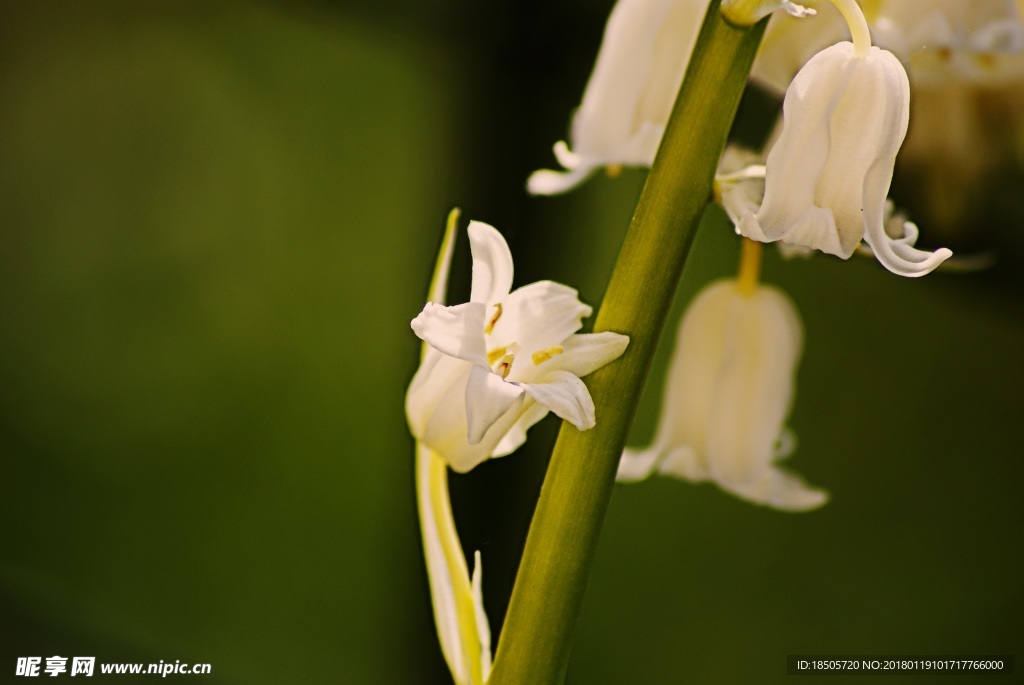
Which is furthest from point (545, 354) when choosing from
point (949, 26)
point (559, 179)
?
point (949, 26)

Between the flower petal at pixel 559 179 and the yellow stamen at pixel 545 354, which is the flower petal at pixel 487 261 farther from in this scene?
the flower petal at pixel 559 179

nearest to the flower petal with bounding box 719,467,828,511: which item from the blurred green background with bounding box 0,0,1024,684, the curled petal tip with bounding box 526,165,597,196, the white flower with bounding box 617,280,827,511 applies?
the white flower with bounding box 617,280,827,511

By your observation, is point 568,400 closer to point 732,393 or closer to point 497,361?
point 497,361

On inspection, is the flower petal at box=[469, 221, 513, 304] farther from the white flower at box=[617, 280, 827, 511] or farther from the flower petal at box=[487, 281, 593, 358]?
the white flower at box=[617, 280, 827, 511]

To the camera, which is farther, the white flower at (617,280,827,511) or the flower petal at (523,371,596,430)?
the white flower at (617,280,827,511)

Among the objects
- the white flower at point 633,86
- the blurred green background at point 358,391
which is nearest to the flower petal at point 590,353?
the white flower at point 633,86

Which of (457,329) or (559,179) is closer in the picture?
(457,329)

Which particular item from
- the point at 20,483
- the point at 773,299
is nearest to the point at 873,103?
the point at 773,299
